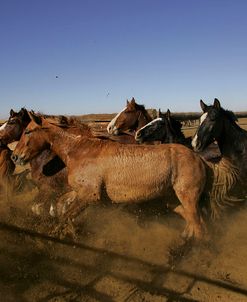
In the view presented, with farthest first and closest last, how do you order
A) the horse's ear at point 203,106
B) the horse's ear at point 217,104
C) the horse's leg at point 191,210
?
the horse's ear at point 203,106 < the horse's ear at point 217,104 < the horse's leg at point 191,210

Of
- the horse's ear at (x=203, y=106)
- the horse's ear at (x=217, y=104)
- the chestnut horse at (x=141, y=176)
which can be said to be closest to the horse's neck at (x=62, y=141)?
the chestnut horse at (x=141, y=176)

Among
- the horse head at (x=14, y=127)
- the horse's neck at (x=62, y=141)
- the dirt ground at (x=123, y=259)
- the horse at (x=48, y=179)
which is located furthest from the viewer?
the horse head at (x=14, y=127)

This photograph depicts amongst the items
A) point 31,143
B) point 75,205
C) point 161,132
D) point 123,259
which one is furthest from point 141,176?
point 161,132

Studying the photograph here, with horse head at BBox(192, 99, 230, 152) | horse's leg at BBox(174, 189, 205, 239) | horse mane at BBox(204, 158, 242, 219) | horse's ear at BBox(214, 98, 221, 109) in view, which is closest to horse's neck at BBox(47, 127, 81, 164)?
horse's leg at BBox(174, 189, 205, 239)

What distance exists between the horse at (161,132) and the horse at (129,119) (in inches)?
26.4

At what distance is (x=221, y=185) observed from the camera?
562 cm

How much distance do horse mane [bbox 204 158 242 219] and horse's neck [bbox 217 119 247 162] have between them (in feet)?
2.28

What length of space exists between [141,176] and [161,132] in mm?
2534

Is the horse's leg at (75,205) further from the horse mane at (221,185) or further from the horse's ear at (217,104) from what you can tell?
the horse's ear at (217,104)

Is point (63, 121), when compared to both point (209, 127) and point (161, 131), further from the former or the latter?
point (209, 127)

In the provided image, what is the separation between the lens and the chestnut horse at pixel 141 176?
532cm

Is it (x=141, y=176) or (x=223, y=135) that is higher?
(x=223, y=135)

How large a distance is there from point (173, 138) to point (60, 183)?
2464 mm

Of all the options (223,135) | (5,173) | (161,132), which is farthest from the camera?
(5,173)
